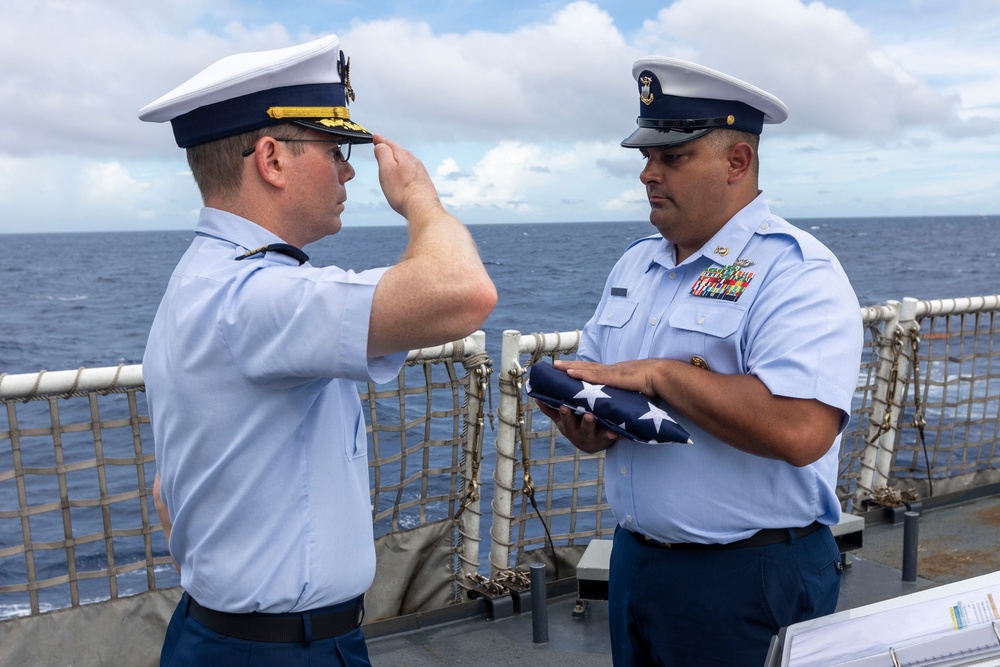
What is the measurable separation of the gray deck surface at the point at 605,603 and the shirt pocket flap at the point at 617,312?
1641 mm

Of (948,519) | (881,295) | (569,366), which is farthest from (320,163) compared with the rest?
(881,295)

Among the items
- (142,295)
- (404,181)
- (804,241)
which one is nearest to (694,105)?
(804,241)

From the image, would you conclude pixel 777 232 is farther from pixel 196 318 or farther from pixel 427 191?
pixel 196 318

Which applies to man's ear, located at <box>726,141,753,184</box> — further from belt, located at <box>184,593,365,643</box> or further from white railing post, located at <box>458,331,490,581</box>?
white railing post, located at <box>458,331,490,581</box>

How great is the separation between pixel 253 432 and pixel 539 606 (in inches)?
92.9

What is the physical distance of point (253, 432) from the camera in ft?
5.00

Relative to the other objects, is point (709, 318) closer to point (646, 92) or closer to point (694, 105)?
point (694, 105)

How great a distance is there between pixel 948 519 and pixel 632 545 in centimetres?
348

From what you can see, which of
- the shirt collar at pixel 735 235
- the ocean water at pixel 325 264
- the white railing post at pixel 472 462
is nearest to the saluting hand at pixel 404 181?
the shirt collar at pixel 735 235

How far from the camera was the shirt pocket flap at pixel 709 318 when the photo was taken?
2104 millimetres

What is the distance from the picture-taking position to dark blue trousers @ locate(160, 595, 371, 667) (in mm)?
1600

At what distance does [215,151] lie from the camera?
5.24 feet

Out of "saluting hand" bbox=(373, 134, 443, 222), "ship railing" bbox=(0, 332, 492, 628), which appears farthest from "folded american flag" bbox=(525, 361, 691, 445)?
"ship railing" bbox=(0, 332, 492, 628)

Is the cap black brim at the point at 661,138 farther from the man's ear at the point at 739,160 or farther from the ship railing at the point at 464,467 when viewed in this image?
the ship railing at the point at 464,467
